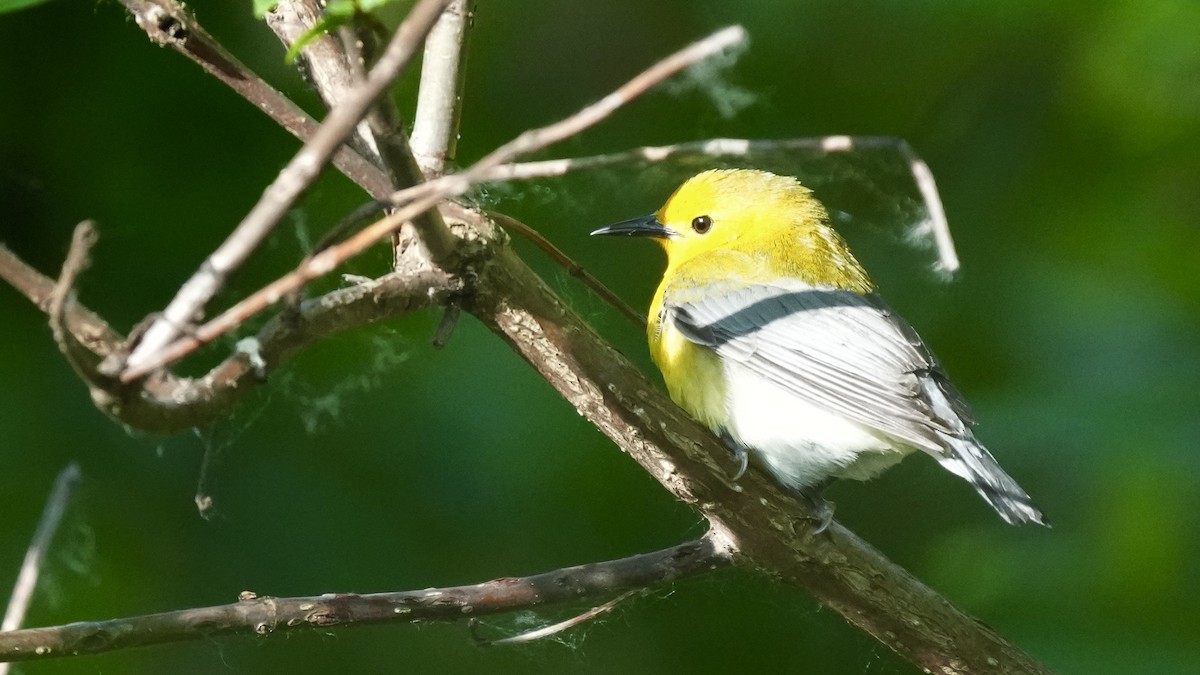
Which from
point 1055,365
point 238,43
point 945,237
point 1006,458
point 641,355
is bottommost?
point 945,237

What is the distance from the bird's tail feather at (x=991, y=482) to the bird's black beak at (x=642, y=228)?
1064mm

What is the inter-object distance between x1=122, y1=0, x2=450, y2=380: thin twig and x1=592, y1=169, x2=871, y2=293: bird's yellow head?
2.07 meters

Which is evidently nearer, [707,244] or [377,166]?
[377,166]

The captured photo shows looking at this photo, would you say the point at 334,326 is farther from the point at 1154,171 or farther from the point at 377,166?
the point at 1154,171

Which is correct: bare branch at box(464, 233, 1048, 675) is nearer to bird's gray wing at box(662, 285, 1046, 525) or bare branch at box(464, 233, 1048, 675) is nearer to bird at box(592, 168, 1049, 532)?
bird at box(592, 168, 1049, 532)

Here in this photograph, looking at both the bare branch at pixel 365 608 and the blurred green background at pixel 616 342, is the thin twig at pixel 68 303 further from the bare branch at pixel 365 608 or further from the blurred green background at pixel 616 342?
the blurred green background at pixel 616 342

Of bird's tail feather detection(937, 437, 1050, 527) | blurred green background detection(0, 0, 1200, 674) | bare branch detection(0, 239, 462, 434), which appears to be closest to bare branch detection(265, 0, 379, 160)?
bare branch detection(0, 239, 462, 434)

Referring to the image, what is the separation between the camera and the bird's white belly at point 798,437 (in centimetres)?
248

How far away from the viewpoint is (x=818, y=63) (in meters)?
3.12

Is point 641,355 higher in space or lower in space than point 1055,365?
higher

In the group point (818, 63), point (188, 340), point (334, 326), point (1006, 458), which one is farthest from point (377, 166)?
point (1006, 458)

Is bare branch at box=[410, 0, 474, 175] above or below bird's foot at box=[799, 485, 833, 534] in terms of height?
above

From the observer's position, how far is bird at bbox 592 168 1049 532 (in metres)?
2.32

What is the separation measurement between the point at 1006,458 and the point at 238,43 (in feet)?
7.14
